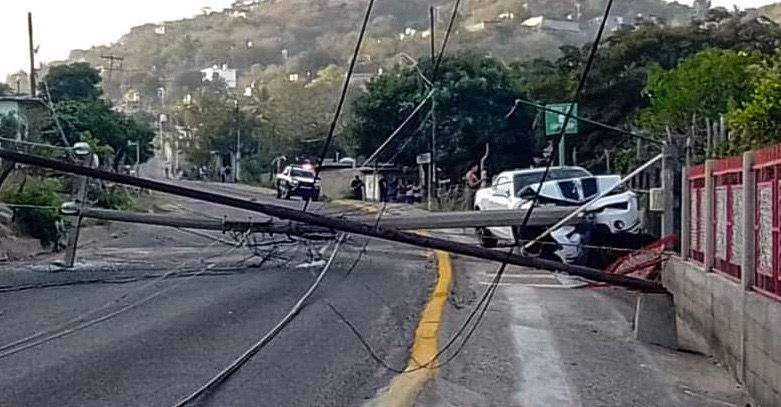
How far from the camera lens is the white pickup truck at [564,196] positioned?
62.0 feet

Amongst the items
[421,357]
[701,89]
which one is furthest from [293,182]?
[421,357]

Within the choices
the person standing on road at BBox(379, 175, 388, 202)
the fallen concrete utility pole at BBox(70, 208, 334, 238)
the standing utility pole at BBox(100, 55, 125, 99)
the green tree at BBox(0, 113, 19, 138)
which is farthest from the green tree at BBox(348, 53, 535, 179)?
the standing utility pole at BBox(100, 55, 125, 99)

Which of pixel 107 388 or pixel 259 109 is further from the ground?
pixel 259 109

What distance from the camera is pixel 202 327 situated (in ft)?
40.8

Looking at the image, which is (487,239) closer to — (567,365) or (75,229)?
(75,229)

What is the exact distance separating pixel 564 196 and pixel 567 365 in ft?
42.7

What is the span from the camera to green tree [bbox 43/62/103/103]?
63219mm

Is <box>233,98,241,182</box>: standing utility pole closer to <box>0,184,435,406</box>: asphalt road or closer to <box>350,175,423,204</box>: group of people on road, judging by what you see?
<box>350,175,423,204</box>: group of people on road

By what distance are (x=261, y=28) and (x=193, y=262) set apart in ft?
209

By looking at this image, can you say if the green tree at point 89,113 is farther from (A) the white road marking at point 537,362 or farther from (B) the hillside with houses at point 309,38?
(A) the white road marking at point 537,362

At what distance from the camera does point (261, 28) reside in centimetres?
8388

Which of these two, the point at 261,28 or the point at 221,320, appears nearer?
the point at 221,320

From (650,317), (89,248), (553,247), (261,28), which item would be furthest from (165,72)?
(650,317)

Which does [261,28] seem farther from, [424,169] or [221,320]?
[221,320]
